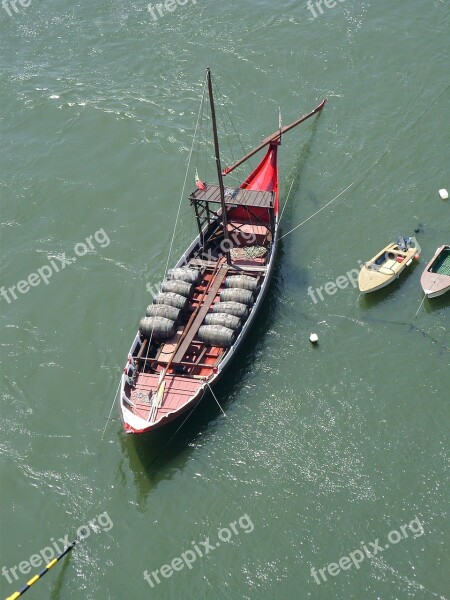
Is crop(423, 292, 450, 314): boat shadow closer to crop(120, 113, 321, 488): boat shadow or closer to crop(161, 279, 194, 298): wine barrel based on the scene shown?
crop(120, 113, 321, 488): boat shadow

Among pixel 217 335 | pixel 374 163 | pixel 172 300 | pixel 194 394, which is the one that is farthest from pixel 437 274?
pixel 194 394

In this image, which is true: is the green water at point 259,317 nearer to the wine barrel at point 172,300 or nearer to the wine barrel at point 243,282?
the wine barrel at point 243,282

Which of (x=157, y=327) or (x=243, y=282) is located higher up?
(x=157, y=327)

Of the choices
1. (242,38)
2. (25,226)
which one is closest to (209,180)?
(25,226)

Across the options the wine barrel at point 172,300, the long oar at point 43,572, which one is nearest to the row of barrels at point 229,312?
the wine barrel at point 172,300

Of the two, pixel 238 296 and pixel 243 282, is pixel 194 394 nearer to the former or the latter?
pixel 238 296
